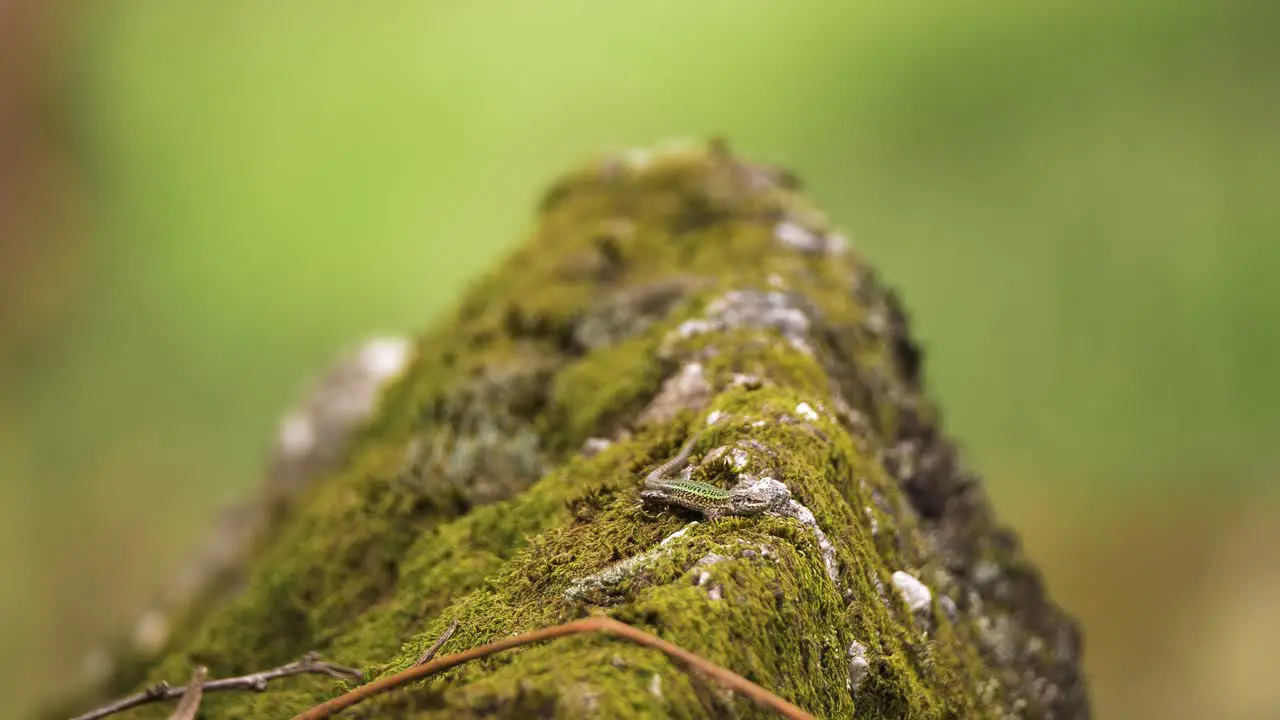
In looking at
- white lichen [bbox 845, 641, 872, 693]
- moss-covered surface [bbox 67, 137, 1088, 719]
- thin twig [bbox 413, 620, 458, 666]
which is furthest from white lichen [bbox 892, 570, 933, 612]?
thin twig [bbox 413, 620, 458, 666]

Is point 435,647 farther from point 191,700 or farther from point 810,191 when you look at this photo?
point 810,191

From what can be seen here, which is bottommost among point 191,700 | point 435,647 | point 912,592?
point 912,592

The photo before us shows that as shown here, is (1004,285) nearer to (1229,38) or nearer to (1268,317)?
(1268,317)

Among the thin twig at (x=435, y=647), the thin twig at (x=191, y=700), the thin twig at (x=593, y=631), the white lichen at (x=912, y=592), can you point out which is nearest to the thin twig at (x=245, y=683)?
the thin twig at (x=191, y=700)

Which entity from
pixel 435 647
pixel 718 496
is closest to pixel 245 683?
pixel 435 647

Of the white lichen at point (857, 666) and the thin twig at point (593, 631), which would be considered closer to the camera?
the thin twig at point (593, 631)

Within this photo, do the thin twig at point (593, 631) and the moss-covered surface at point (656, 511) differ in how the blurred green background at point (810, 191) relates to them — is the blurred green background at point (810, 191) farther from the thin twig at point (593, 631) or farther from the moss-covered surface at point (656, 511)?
the thin twig at point (593, 631)
